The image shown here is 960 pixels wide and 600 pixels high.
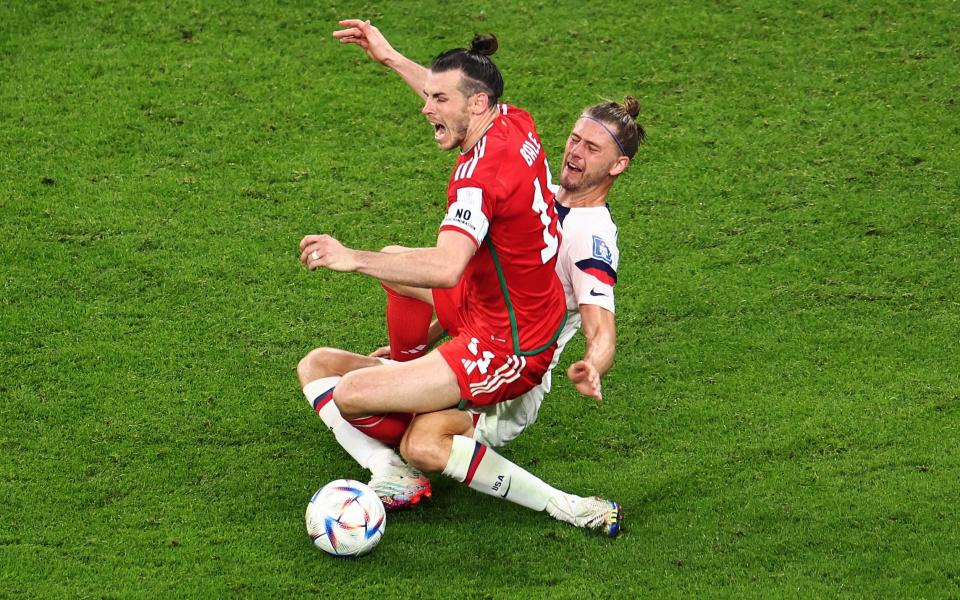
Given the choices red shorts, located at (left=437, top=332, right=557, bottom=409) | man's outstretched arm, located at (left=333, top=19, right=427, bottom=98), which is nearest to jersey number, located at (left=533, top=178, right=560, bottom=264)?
red shorts, located at (left=437, top=332, right=557, bottom=409)

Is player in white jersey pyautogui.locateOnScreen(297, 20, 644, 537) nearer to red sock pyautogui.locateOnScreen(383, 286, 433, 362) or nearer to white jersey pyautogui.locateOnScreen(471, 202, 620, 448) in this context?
white jersey pyautogui.locateOnScreen(471, 202, 620, 448)

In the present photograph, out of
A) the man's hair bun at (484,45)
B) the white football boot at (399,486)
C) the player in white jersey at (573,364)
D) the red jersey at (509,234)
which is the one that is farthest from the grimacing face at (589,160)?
the white football boot at (399,486)

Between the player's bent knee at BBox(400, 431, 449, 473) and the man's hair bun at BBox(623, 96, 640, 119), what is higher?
the man's hair bun at BBox(623, 96, 640, 119)

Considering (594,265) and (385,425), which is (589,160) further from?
(385,425)

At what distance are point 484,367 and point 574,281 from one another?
2.00 ft

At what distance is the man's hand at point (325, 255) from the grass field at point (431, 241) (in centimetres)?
125

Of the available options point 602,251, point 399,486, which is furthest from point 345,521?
point 602,251

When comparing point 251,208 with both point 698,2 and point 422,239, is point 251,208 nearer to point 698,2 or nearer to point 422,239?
point 422,239

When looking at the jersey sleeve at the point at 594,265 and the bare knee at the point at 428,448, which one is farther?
the jersey sleeve at the point at 594,265

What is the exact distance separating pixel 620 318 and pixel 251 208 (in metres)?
2.43

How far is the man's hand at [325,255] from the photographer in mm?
4340

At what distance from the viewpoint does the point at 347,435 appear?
532cm

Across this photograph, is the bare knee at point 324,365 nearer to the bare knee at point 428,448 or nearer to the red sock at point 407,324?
the red sock at point 407,324

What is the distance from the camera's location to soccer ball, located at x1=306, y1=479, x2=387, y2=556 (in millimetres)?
4723
